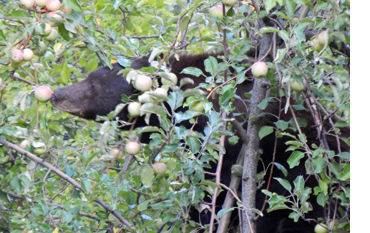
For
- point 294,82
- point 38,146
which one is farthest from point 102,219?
point 294,82

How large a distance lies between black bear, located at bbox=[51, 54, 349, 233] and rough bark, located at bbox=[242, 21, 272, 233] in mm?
689

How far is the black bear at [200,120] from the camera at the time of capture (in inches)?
138

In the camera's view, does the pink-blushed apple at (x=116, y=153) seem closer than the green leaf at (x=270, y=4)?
No

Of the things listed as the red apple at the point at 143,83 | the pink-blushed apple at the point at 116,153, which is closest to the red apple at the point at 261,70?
the red apple at the point at 143,83

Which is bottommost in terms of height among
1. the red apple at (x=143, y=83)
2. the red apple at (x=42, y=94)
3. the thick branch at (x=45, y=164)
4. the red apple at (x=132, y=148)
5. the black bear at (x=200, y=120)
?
the black bear at (x=200, y=120)

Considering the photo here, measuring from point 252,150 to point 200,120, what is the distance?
1069mm

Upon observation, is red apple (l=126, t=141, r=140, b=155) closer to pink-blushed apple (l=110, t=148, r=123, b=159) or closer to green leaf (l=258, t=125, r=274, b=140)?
pink-blushed apple (l=110, t=148, r=123, b=159)

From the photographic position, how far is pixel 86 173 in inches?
112

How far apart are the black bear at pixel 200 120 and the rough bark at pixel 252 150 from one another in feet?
2.26

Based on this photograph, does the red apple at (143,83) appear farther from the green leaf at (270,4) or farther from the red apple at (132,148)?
the green leaf at (270,4)

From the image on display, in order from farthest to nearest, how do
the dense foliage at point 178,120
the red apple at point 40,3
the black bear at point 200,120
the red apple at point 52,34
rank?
the black bear at point 200,120, the red apple at point 52,34, the red apple at point 40,3, the dense foliage at point 178,120

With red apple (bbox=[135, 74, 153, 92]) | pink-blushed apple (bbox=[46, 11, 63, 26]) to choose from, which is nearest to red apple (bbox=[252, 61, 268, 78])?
red apple (bbox=[135, 74, 153, 92])

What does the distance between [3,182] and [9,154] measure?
19 cm

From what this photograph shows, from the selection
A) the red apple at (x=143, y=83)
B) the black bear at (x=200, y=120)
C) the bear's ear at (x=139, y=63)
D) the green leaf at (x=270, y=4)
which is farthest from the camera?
the bear's ear at (x=139, y=63)
